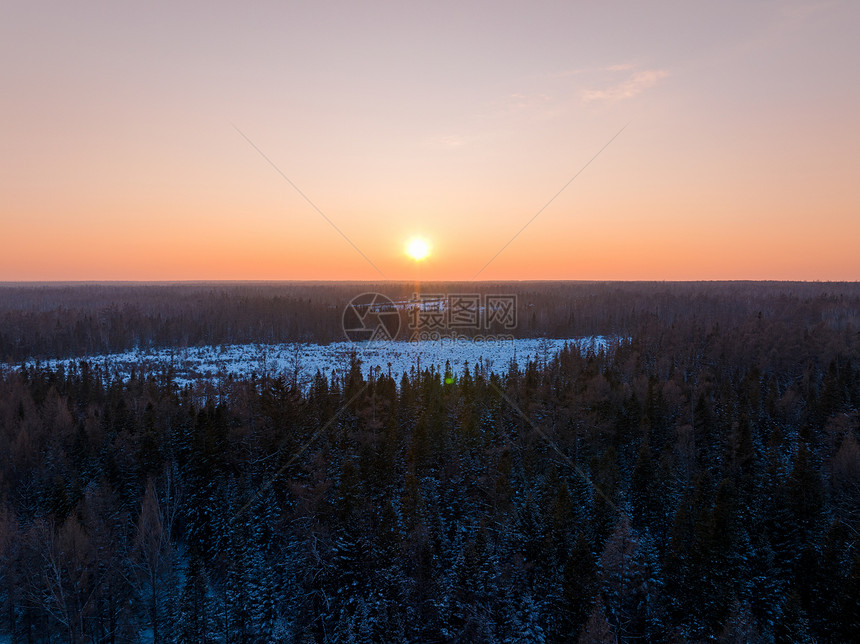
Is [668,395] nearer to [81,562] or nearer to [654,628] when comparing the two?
[654,628]

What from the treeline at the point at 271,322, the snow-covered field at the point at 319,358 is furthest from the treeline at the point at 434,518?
the treeline at the point at 271,322

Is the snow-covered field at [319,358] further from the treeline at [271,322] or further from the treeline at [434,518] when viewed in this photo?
the treeline at [434,518]

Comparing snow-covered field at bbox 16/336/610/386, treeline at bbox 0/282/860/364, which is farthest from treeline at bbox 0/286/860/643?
treeline at bbox 0/282/860/364

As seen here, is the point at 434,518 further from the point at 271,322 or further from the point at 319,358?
the point at 271,322

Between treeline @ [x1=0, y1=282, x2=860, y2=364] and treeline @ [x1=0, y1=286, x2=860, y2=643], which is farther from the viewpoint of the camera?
treeline @ [x1=0, y1=282, x2=860, y2=364]

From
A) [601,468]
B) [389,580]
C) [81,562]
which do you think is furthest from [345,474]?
[601,468]

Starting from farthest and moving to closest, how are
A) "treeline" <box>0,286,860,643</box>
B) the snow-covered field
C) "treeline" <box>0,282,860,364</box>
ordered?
1. "treeline" <box>0,282,860,364</box>
2. the snow-covered field
3. "treeline" <box>0,286,860,643</box>

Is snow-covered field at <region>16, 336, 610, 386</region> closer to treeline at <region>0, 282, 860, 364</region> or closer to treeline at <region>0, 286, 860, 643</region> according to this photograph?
treeline at <region>0, 282, 860, 364</region>

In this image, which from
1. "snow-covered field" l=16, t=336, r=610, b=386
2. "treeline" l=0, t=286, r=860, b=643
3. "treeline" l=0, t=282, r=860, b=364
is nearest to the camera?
"treeline" l=0, t=286, r=860, b=643

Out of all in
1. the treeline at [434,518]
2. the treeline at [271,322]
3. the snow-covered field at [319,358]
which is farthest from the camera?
the treeline at [271,322]
